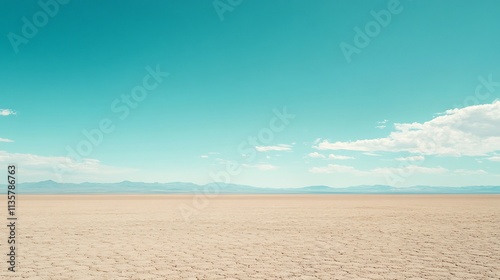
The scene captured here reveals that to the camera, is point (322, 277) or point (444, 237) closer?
point (322, 277)

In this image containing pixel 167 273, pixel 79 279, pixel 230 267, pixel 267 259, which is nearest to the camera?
pixel 79 279

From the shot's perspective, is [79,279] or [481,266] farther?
[481,266]

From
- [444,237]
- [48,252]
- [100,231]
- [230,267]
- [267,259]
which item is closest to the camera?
[230,267]

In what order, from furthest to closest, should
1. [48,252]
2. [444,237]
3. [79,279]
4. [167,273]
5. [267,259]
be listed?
[444,237] → [48,252] → [267,259] → [167,273] → [79,279]

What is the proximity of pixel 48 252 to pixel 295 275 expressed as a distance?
6510 mm

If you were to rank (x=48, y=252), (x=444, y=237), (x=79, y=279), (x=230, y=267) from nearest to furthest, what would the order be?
(x=79, y=279), (x=230, y=267), (x=48, y=252), (x=444, y=237)

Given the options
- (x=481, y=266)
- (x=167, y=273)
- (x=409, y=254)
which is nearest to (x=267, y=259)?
(x=167, y=273)

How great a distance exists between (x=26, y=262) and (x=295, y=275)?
19.9 feet

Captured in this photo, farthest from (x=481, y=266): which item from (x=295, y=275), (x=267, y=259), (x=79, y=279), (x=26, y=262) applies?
(x=26, y=262)

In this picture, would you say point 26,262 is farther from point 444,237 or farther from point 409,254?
point 444,237

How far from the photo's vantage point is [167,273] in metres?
6.95

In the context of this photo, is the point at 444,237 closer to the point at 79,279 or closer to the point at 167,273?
the point at 167,273

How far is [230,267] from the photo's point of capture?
24.4ft

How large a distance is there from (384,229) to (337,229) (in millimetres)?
1816
